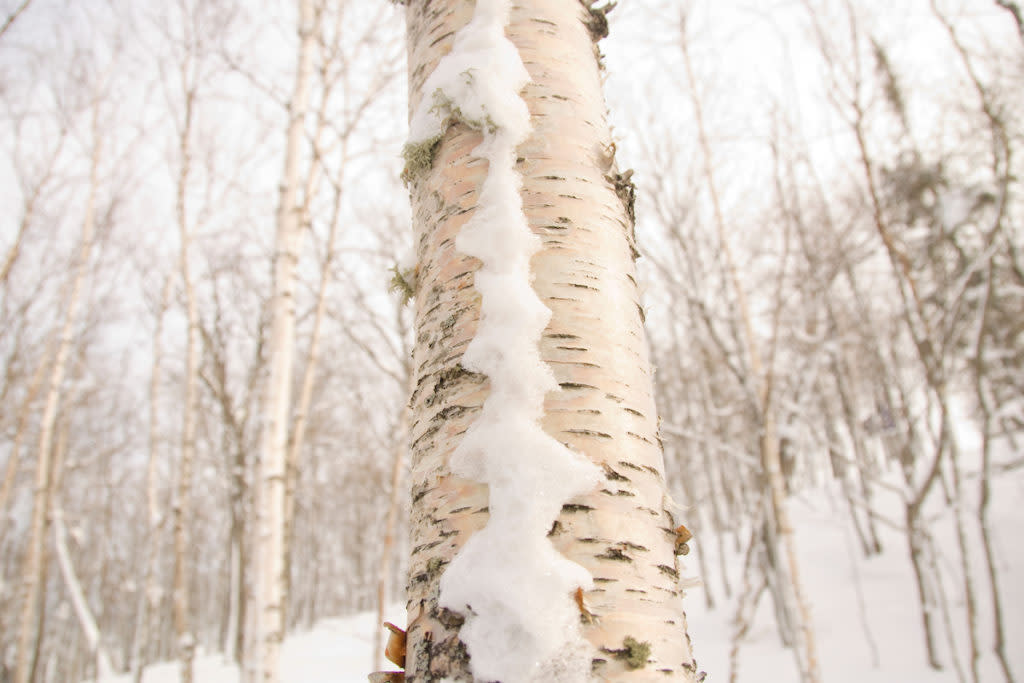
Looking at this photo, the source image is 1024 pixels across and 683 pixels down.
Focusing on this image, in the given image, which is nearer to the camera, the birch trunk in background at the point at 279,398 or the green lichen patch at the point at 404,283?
the green lichen patch at the point at 404,283

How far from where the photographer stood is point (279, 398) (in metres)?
3.52

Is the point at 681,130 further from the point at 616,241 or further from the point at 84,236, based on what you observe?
the point at 84,236

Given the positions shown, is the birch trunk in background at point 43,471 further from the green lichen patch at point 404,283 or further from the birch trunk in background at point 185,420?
the green lichen patch at point 404,283

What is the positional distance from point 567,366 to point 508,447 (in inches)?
5.6

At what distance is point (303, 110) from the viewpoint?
4.12 m

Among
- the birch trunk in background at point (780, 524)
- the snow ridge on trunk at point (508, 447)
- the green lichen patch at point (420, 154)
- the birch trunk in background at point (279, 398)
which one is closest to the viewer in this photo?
the snow ridge on trunk at point (508, 447)

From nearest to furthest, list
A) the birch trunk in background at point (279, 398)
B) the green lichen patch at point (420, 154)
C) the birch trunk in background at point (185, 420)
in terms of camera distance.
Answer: the green lichen patch at point (420, 154), the birch trunk in background at point (279, 398), the birch trunk in background at point (185, 420)

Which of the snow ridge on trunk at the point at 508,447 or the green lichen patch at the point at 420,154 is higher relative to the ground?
the green lichen patch at the point at 420,154

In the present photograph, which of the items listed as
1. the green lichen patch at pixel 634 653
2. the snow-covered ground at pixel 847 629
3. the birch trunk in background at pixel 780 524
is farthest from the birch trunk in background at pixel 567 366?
the snow-covered ground at pixel 847 629

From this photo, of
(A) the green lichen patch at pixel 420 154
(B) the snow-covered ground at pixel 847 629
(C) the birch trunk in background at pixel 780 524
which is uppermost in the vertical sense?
(A) the green lichen patch at pixel 420 154

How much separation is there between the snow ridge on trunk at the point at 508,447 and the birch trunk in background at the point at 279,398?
299cm

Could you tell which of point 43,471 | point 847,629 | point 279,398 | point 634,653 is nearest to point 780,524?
point 279,398

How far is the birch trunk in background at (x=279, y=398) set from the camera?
10.5 ft

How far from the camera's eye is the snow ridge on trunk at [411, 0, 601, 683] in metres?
0.60
